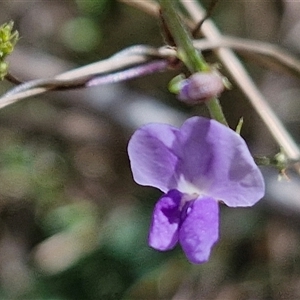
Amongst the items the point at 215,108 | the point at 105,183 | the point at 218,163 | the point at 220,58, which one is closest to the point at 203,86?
the point at 215,108

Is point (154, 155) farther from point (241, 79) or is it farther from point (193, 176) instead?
point (241, 79)

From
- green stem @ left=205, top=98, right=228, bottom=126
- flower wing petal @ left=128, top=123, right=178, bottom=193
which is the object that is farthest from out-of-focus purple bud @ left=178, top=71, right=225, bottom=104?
flower wing petal @ left=128, top=123, right=178, bottom=193

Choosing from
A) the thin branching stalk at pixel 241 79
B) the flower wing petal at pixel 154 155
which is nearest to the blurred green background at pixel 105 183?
the thin branching stalk at pixel 241 79

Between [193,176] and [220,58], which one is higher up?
[193,176]

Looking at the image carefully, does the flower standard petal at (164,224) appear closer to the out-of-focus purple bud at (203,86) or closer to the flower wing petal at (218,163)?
the flower wing petal at (218,163)

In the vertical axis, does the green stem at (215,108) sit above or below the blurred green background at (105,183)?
above

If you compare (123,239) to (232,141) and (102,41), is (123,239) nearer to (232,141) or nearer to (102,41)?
(102,41)
